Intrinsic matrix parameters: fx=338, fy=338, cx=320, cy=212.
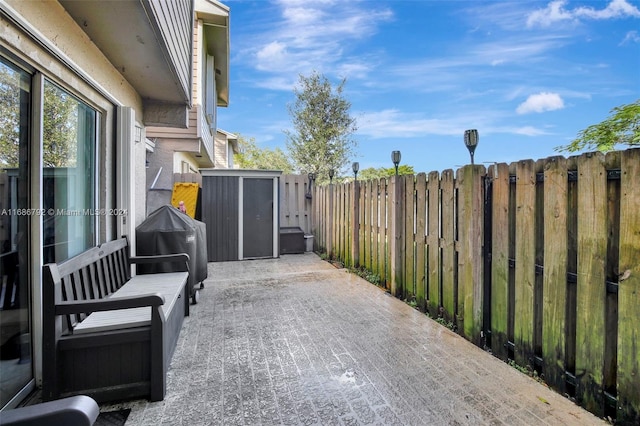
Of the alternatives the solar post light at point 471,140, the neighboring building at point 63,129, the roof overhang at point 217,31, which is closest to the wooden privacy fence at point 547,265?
the solar post light at point 471,140

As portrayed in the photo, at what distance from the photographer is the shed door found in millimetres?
7344

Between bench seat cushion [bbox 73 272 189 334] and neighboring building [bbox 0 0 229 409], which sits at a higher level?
neighboring building [bbox 0 0 229 409]

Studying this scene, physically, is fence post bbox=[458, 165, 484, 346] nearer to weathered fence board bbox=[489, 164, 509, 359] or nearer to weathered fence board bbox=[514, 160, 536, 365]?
weathered fence board bbox=[489, 164, 509, 359]

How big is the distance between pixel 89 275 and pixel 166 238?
1320mm

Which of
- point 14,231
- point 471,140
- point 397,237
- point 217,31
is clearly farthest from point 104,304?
point 217,31

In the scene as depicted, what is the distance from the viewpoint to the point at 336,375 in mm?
2465

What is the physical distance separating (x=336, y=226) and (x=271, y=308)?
3263 millimetres

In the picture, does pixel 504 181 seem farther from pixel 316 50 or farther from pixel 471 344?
pixel 316 50

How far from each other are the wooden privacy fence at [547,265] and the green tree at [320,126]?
37.5ft

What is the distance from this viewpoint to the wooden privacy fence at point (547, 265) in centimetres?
189

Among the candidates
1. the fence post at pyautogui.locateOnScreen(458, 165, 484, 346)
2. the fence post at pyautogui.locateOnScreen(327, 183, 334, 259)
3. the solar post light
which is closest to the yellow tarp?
the fence post at pyautogui.locateOnScreen(327, 183, 334, 259)

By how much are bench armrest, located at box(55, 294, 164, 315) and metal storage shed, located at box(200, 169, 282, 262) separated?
508cm

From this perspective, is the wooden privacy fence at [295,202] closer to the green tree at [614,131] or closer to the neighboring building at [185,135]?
the neighboring building at [185,135]

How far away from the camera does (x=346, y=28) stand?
1255cm
